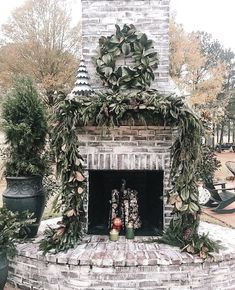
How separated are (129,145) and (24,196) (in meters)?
1.39

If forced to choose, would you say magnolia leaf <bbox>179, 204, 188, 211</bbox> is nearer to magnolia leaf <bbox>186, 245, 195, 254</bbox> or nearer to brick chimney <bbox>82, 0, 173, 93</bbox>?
magnolia leaf <bbox>186, 245, 195, 254</bbox>

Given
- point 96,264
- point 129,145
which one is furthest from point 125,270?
point 129,145

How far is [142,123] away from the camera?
4.26 meters

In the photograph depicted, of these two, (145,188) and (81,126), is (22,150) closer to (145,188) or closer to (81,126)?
(81,126)

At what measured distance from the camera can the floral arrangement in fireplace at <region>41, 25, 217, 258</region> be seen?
389cm

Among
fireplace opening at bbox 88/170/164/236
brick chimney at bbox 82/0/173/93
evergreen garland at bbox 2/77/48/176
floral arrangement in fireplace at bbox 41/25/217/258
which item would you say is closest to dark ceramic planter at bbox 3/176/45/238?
evergreen garland at bbox 2/77/48/176

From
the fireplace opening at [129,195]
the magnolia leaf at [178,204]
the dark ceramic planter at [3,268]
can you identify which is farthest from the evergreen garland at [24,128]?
the magnolia leaf at [178,204]

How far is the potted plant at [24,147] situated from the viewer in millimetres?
4199

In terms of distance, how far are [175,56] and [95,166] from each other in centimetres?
1213

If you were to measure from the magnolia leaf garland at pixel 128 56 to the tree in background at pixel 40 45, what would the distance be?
34.8 feet

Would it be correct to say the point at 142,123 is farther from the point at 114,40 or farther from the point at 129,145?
the point at 114,40

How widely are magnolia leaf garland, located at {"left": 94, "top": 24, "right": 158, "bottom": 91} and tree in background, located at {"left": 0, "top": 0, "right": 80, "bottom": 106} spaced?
1059 centimetres

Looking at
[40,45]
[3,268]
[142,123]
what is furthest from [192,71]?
[3,268]

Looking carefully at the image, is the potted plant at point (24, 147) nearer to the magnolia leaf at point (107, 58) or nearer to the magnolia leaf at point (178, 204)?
the magnolia leaf at point (107, 58)
